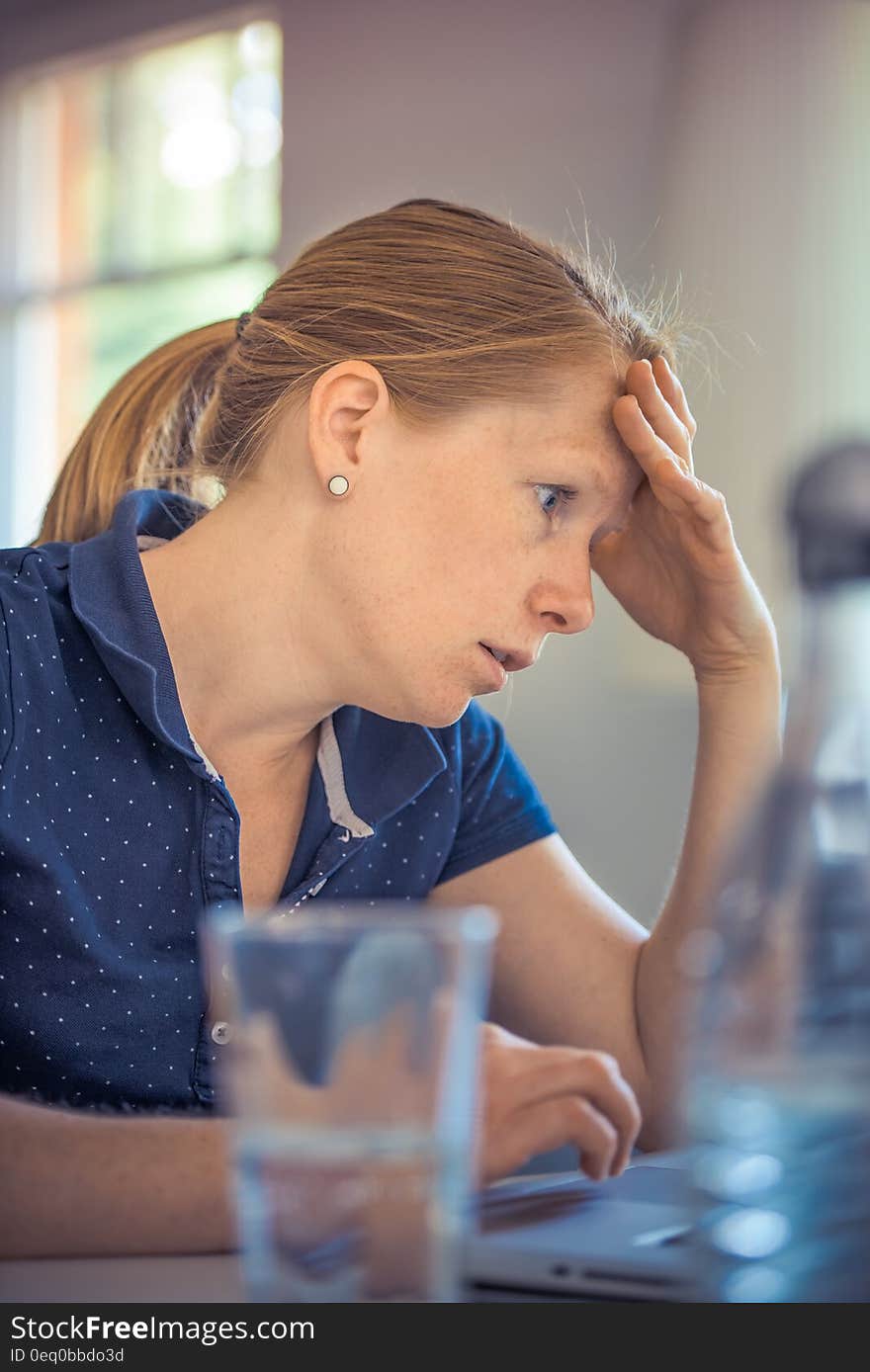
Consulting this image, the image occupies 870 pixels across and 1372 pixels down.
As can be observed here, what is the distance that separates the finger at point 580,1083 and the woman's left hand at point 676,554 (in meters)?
0.60

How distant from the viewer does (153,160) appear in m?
5.41

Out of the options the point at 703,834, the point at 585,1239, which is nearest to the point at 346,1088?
the point at 585,1239

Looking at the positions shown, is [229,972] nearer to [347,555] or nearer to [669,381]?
[347,555]

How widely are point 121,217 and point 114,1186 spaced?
17.1 feet

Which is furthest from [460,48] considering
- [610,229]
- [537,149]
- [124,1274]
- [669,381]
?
[124,1274]

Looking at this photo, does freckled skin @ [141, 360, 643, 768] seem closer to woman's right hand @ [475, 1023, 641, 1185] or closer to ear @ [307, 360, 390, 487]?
ear @ [307, 360, 390, 487]

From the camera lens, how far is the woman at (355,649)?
104 cm

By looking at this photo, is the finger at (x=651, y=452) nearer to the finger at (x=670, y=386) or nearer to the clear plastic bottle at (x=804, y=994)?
the finger at (x=670, y=386)

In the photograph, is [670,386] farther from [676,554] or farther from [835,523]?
[835,523]

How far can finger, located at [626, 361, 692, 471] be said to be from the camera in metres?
1.15

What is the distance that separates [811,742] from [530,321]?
729mm

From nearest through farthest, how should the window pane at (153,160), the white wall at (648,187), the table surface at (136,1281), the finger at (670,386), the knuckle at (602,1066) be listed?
the table surface at (136,1281) < the knuckle at (602,1066) < the finger at (670,386) < the white wall at (648,187) < the window pane at (153,160)

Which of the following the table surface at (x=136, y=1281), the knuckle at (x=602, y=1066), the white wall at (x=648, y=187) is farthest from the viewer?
the white wall at (x=648, y=187)

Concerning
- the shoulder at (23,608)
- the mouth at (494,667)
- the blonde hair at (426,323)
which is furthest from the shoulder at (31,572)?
the mouth at (494,667)
